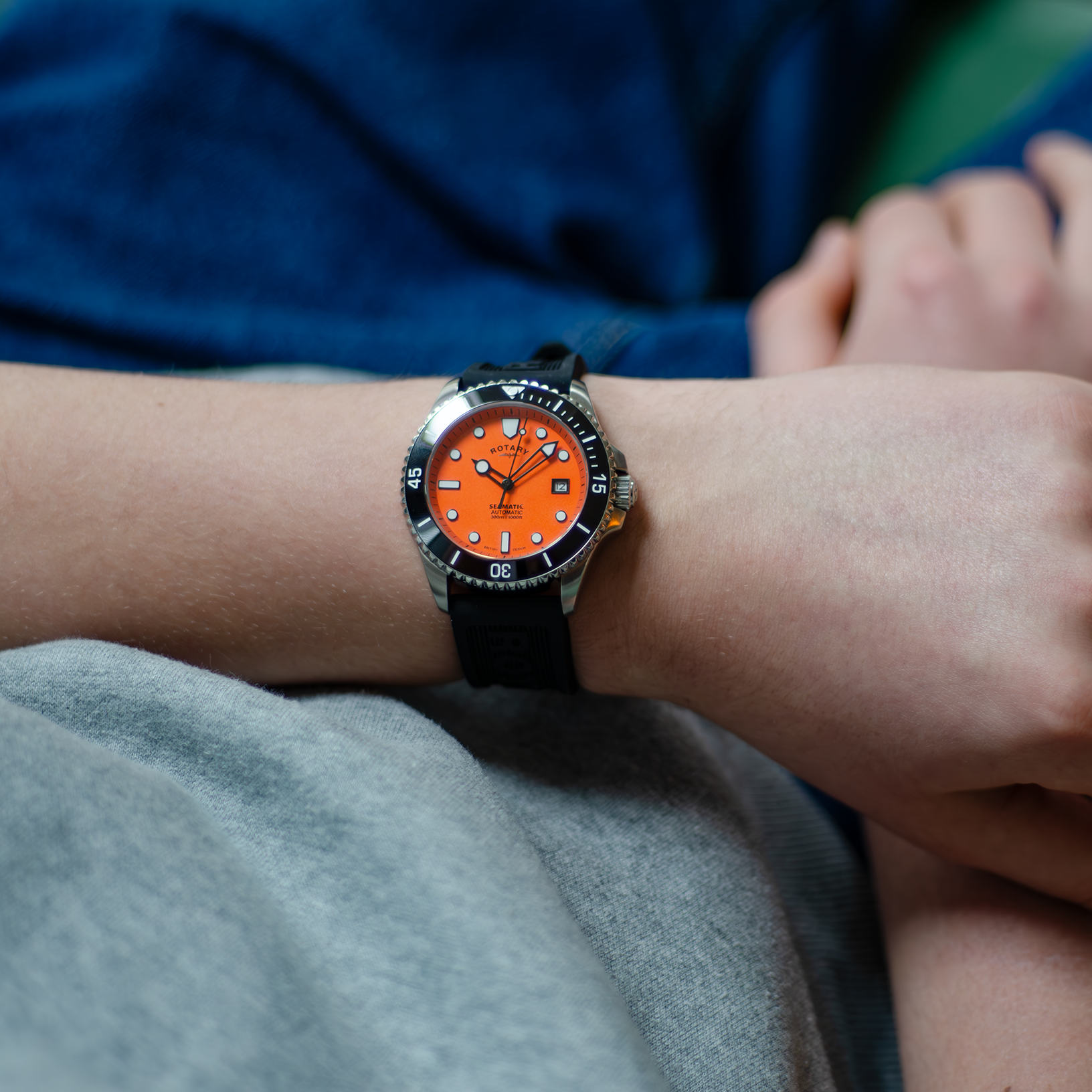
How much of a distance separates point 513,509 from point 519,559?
0.05 metres

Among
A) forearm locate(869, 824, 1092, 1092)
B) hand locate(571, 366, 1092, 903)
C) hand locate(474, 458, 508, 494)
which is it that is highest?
hand locate(474, 458, 508, 494)

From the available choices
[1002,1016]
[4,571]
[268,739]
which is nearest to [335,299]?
[4,571]

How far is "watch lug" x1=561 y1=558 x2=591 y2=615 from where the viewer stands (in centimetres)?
73

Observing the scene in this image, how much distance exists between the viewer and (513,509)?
767 millimetres

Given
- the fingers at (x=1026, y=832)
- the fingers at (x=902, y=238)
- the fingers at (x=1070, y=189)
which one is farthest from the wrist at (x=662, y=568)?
the fingers at (x=1070, y=189)

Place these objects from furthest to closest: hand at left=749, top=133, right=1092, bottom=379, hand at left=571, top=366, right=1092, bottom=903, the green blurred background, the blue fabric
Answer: the green blurred background, the blue fabric, hand at left=749, top=133, right=1092, bottom=379, hand at left=571, top=366, right=1092, bottom=903

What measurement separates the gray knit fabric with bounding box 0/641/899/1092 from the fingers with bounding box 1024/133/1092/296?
2.44 ft

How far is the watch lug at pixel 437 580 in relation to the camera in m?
0.73

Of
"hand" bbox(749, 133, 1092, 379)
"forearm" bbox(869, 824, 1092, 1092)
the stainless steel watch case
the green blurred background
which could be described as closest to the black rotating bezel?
the stainless steel watch case

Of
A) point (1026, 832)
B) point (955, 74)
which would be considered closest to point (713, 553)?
point (1026, 832)

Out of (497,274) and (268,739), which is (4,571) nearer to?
(268,739)

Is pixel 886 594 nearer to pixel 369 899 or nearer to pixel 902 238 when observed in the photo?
pixel 369 899

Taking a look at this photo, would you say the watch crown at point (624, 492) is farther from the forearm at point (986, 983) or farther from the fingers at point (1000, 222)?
the fingers at point (1000, 222)

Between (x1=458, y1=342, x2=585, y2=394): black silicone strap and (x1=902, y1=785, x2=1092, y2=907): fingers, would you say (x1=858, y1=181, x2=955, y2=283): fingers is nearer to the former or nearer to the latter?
(x1=458, y1=342, x2=585, y2=394): black silicone strap
